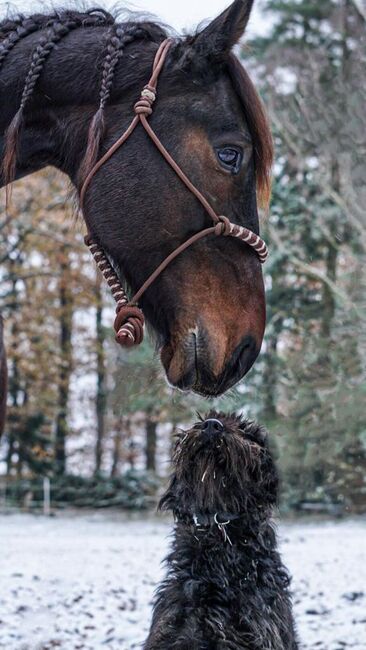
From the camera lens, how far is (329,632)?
6.21 metres

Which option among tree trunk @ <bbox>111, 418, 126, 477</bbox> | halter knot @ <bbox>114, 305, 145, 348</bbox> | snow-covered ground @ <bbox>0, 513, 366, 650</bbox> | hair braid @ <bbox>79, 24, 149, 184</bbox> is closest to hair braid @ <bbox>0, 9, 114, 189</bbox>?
hair braid @ <bbox>79, 24, 149, 184</bbox>

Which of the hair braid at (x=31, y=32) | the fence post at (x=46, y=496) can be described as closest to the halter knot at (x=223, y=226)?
the hair braid at (x=31, y=32)

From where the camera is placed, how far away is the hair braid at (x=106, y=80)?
2.72m

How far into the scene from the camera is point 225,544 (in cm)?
396

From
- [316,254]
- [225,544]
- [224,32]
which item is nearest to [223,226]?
[224,32]

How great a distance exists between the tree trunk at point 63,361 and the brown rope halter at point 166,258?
20.8m

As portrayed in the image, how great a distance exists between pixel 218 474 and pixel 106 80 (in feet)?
6.38

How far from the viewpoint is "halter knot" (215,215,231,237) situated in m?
2.61

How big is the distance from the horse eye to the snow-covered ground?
3.34m

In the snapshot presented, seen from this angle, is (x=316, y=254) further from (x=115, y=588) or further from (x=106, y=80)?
(x=106, y=80)

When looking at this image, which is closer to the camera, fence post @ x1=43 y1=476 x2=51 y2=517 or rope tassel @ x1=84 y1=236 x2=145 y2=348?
rope tassel @ x1=84 y1=236 x2=145 y2=348

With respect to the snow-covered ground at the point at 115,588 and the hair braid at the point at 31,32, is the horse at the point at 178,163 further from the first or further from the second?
the snow-covered ground at the point at 115,588

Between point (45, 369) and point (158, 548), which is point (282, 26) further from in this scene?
point (158, 548)

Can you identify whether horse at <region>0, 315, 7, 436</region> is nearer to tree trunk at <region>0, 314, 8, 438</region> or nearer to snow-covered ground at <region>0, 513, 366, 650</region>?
tree trunk at <region>0, 314, 8, 438</region>
